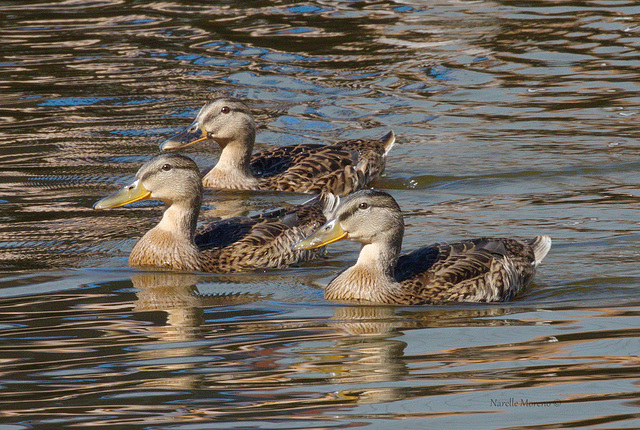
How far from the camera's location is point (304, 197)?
12141 mm

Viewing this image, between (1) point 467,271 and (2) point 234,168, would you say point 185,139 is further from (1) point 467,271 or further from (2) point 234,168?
(1) point 467,271

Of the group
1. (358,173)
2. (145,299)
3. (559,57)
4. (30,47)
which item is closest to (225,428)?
(145,299)

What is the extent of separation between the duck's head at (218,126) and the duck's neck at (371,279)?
4329 millimetres

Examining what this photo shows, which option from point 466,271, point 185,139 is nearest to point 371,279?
point 466,271

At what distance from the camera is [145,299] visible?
8.55m

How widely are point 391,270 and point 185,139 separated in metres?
4.55

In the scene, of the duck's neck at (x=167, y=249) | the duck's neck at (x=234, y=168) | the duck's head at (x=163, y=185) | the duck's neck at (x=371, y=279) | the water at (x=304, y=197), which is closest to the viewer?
the water at (x=304, y=197)

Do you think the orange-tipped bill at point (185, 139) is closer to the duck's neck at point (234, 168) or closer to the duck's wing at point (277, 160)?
the duck's neck at point (234, 168)

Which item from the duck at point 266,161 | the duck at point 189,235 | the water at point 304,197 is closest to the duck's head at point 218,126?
the duck at point 266,161

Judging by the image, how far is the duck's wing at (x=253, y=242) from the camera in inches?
379

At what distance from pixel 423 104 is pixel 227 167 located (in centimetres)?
412

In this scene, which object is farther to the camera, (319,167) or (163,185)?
(319,167)

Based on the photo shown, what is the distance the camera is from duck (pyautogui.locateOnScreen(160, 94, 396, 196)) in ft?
40.5

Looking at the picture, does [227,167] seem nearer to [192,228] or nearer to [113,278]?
[192,228]
